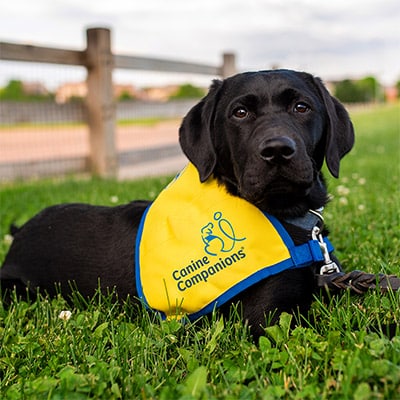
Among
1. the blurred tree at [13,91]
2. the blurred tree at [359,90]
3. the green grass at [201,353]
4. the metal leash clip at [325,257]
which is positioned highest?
the blurred tree at [359,90]

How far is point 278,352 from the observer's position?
7.68 ft

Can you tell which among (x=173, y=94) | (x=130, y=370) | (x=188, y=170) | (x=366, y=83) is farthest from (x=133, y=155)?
(x=366, y=83)

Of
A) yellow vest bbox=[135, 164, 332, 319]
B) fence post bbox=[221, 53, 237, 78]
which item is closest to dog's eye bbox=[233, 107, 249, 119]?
yellow vest bbox=[135, 164, 332, 319]

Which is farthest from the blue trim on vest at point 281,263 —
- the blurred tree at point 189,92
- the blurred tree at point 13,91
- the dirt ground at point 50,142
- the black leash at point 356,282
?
the blurred tree at point 189,92

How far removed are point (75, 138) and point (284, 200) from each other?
719cm

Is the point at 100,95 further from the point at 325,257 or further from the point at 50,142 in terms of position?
the point at 325,257

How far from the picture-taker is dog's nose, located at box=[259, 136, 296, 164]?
8.55ft

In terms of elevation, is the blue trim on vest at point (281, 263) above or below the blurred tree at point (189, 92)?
below

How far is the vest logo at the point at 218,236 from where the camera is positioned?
291 cm

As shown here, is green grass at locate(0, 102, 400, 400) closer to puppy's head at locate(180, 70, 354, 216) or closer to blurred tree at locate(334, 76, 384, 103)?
puppy's head at locate(180, 70, 354, 216)

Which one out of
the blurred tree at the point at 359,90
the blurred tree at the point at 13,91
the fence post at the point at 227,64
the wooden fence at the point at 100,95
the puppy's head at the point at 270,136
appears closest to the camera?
the puppy's head at the point at 270,136

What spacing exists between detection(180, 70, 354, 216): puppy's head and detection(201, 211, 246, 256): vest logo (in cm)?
17

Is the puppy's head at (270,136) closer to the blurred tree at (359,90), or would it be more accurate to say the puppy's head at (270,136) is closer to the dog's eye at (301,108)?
the dog's eye at (301,108)

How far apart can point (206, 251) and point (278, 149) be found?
0.66m
